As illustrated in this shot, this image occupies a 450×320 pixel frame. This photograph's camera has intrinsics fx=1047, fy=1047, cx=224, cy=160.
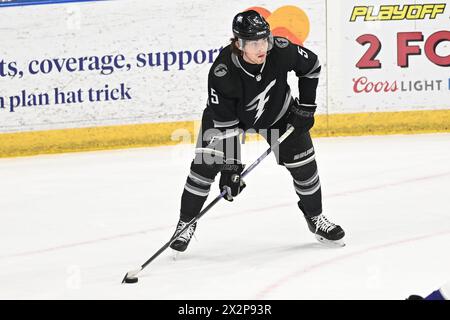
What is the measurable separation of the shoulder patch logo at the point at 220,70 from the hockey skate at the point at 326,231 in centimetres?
87

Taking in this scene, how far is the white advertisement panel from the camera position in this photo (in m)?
7.71

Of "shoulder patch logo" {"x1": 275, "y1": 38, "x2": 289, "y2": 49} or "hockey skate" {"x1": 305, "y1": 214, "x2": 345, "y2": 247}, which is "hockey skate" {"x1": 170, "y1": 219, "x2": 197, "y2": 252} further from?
"shoulder patch logo" {"x1": 275, "y1": 38, "x2": 289, "y2": 49}

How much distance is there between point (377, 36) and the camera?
7.72m

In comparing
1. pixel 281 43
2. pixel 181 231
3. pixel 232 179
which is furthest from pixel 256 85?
pixel 181 231

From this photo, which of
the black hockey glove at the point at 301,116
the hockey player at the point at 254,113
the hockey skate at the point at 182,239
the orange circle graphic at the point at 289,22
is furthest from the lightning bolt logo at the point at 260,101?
the orange circle graphic at the point at 289,22

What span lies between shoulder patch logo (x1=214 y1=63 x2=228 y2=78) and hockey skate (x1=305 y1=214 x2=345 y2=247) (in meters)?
0.87

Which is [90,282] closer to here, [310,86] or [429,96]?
[310,86]

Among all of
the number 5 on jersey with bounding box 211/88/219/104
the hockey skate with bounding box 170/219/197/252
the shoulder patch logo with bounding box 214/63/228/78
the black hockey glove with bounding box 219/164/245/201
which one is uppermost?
the shoulder patch logo with bounding box 214/63/228/78

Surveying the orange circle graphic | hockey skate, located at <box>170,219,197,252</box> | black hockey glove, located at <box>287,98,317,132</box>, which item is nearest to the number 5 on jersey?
black hockey glove, located at <box>287,98,317,132</box>

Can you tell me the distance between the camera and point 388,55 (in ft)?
25.4

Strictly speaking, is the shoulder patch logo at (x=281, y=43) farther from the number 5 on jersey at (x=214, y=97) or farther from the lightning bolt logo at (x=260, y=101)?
the number 5 on jersey at (x=214, y=97)

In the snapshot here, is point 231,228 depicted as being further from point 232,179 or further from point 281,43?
point 281,43

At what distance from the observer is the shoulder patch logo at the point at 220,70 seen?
429cm
